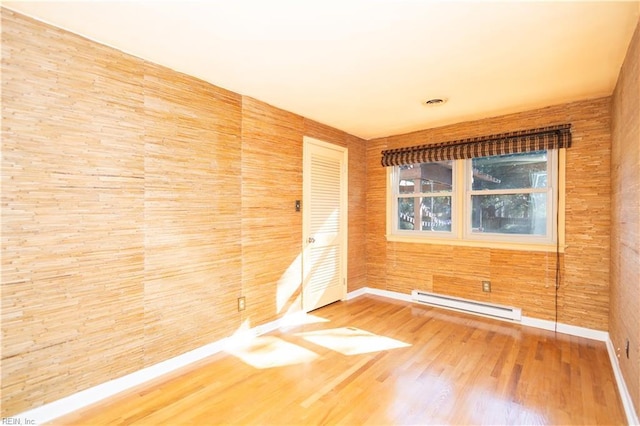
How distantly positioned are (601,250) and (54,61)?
4.76 metres

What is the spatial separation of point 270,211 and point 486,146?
8.63 ft

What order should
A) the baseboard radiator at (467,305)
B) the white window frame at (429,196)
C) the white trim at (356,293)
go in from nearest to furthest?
the baseboard radiator at (467,305) < the white window frame at (429,196) < the white trim at (356,293)

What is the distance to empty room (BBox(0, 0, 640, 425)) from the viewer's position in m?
1.80

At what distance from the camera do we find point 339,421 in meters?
1.85

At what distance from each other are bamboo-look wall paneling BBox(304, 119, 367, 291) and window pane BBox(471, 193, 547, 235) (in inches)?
61.4

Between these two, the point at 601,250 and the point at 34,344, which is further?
the point at 601,250

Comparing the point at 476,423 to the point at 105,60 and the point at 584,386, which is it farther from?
the point at 105,60

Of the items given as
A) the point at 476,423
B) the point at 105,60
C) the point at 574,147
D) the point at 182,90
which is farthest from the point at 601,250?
the point at 105,60

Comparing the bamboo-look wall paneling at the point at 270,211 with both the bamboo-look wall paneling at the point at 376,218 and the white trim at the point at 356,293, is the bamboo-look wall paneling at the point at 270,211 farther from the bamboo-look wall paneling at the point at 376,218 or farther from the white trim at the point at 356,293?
the bamboo-look wall paneling at the point at 376,218

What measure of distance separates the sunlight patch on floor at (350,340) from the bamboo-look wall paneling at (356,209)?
4.26 ft

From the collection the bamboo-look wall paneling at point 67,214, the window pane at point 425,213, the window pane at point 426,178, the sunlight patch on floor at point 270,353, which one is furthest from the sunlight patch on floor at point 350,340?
the window pane at point 426,178

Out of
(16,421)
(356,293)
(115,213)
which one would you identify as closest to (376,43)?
(115,213)

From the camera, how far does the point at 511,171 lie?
11.7 ft

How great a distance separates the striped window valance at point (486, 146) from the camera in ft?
10.4
